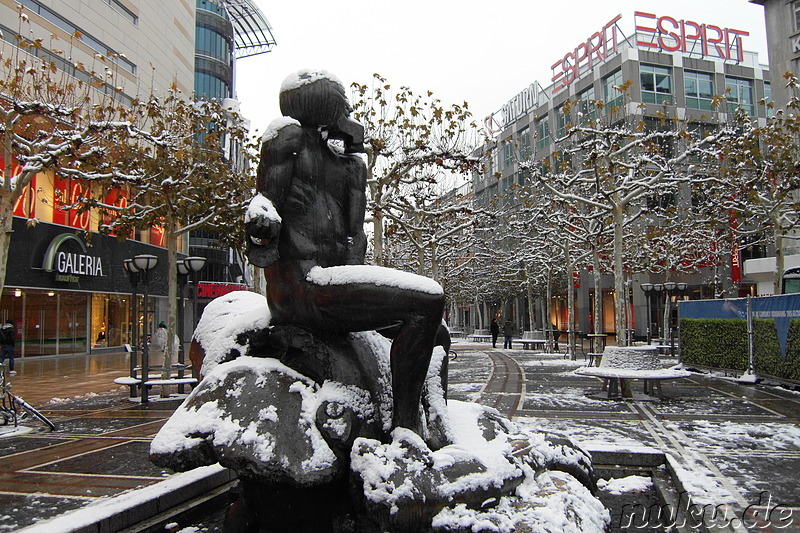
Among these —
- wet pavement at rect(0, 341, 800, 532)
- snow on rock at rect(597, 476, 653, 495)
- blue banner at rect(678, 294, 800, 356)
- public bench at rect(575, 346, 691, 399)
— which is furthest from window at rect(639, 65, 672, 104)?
snow on rock at rect(597, 476, 653, 495)

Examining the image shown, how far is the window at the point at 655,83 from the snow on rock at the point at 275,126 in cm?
4051

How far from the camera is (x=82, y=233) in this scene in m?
25.2

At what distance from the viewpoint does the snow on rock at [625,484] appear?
4.11 meters

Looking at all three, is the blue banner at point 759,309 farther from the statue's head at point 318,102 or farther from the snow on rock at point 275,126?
the snow on rock at point 275,126

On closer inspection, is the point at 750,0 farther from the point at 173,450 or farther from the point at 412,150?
the point at 173,450

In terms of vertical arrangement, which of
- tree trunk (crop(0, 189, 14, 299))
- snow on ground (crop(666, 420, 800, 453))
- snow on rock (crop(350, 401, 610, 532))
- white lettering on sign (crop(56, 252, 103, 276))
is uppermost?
white lettering on sign (crop(56, 252, 103, 276))

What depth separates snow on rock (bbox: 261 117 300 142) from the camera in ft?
9.32

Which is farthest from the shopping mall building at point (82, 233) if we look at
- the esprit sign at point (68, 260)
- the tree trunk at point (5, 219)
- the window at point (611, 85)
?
the window at point (611, 85)

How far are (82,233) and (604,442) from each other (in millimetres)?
25629

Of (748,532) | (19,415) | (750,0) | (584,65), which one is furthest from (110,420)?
(584,65)

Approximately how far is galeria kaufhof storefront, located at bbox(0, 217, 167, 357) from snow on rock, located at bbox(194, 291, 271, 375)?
1902cm

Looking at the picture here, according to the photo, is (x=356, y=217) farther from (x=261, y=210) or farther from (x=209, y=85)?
(x=209, y=85)

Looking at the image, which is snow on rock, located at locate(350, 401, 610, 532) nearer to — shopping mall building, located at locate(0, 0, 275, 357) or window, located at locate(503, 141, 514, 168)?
shopping mall building, located at locate(0, 0, 275, 357)

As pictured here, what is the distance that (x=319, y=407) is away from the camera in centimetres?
252
